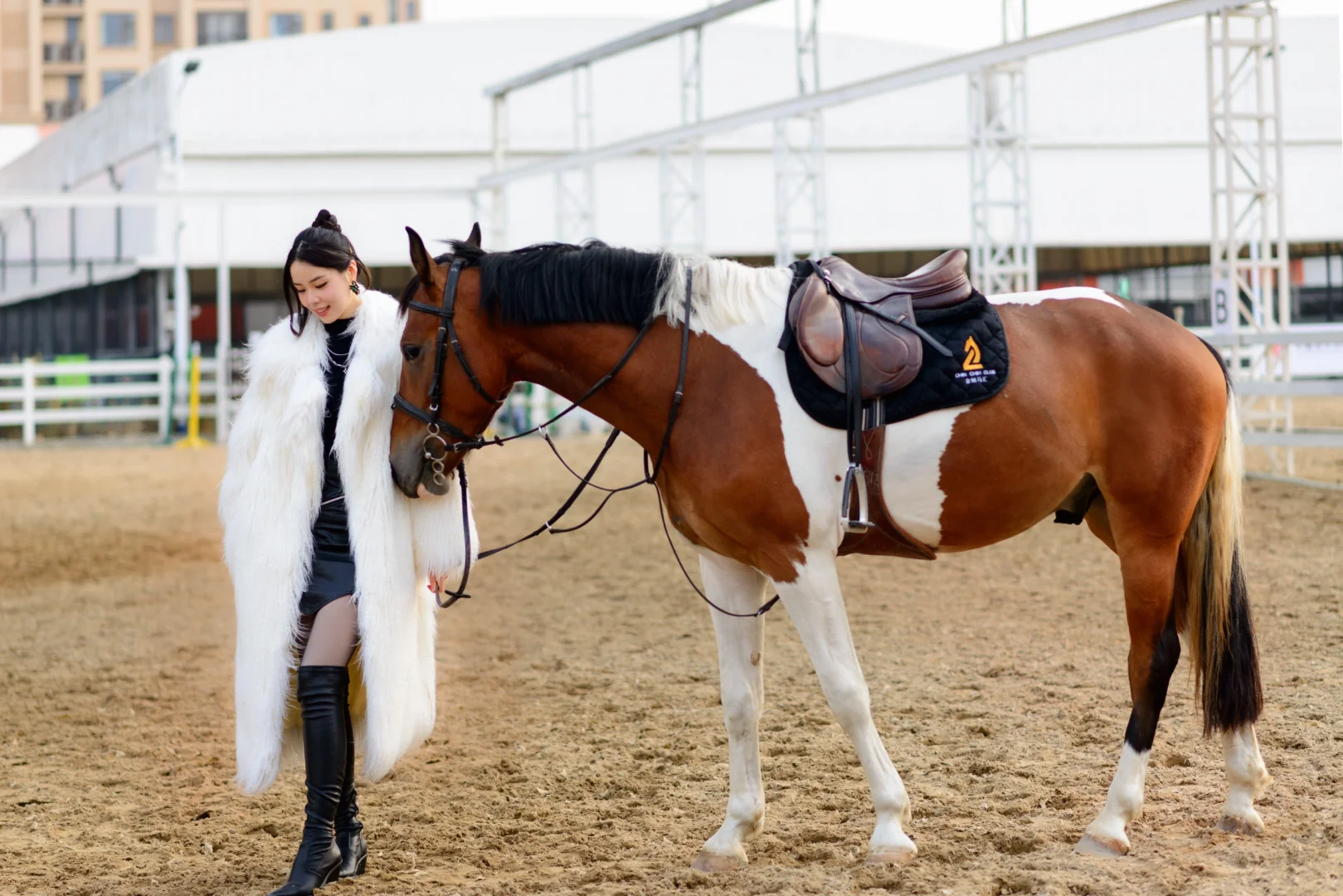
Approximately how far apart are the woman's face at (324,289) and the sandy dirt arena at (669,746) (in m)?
1.54

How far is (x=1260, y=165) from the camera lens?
11.3 metres

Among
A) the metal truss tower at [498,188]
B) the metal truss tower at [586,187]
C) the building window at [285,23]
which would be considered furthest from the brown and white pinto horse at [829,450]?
the building window at [285,23]

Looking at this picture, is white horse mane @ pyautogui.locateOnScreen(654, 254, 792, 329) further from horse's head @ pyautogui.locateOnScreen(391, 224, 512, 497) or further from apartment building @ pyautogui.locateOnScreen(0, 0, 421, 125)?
apartment building @ pyautogui.locateOnScreen(0, 0, 421, 125)

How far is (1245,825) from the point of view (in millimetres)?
3418

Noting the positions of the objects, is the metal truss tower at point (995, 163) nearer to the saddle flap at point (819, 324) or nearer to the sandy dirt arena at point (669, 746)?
the sandy dirt arena at point (669, 746)

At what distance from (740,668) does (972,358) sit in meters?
1.07

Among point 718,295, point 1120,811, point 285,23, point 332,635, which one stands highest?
point 285,23

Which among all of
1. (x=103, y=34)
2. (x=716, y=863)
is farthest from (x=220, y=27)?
(x=716, y=863)

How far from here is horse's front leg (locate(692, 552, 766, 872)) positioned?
11.5ft

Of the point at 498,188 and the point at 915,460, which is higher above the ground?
the point at 498,188

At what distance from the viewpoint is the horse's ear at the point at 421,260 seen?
10.2ft

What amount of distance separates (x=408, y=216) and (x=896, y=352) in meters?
23.1

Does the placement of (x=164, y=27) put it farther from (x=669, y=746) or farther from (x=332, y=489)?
(x=332, y=489)

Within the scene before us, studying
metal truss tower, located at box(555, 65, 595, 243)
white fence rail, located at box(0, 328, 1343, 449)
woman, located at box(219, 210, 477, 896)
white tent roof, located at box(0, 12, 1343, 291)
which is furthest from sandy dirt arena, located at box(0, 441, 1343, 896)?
white tent roof, located at box(0, 12, 1343, 291)
